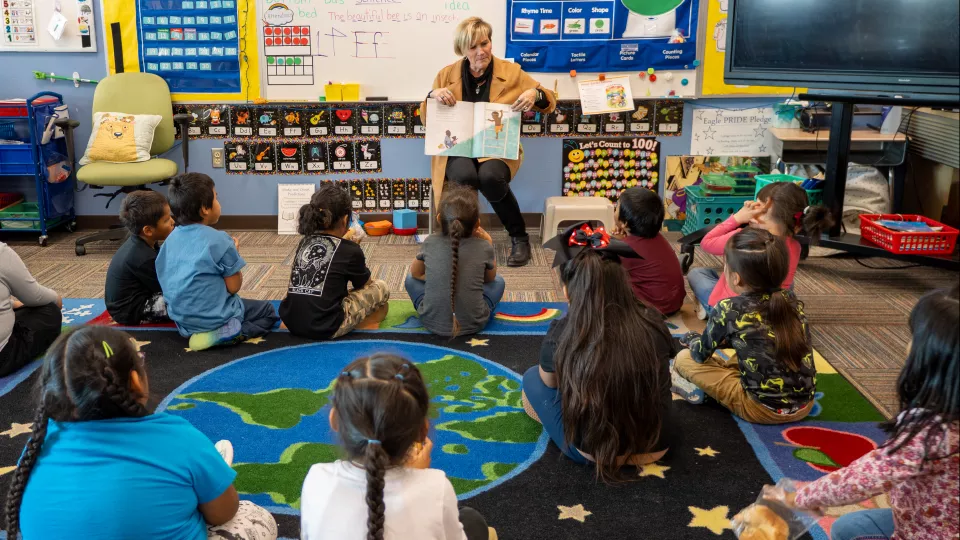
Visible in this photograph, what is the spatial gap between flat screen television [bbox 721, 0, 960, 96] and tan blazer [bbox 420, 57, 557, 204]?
1069 millimetres

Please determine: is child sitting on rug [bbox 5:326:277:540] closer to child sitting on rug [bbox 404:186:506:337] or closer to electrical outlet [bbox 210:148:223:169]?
child sitting on rug [bbox 404:186:506:337]

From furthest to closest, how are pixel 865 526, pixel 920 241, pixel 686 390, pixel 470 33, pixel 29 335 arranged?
pixel 470 33 → pixel 920 241 → pixel 29 335 → pixel 686 390 → pixel 865 526

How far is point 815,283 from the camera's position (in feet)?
14.1

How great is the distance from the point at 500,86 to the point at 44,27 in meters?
2.75

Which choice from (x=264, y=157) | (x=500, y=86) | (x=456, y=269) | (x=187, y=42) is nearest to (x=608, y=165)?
(x=500, y=86)

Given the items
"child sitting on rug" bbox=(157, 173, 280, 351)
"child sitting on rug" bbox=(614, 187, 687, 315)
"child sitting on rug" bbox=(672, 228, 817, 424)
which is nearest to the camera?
"child sitting on rug" bbox=(672, 228, 817, 424)

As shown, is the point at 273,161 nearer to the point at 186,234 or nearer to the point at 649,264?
the point at 186,234

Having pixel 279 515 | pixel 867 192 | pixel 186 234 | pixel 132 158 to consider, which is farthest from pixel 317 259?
pixel 867 192

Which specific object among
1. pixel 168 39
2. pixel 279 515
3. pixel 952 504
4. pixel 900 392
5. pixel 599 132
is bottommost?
pixel 279 515

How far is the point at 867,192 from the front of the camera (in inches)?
194

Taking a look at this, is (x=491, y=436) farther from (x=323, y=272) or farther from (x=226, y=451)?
(x=323, y=272)

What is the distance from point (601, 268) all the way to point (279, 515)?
1065 millimetres

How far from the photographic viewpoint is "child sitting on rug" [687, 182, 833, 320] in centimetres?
330

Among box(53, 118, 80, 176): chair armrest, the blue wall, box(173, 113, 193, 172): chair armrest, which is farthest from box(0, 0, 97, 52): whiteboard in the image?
box(173, 113, 193, 172): chair armrest
